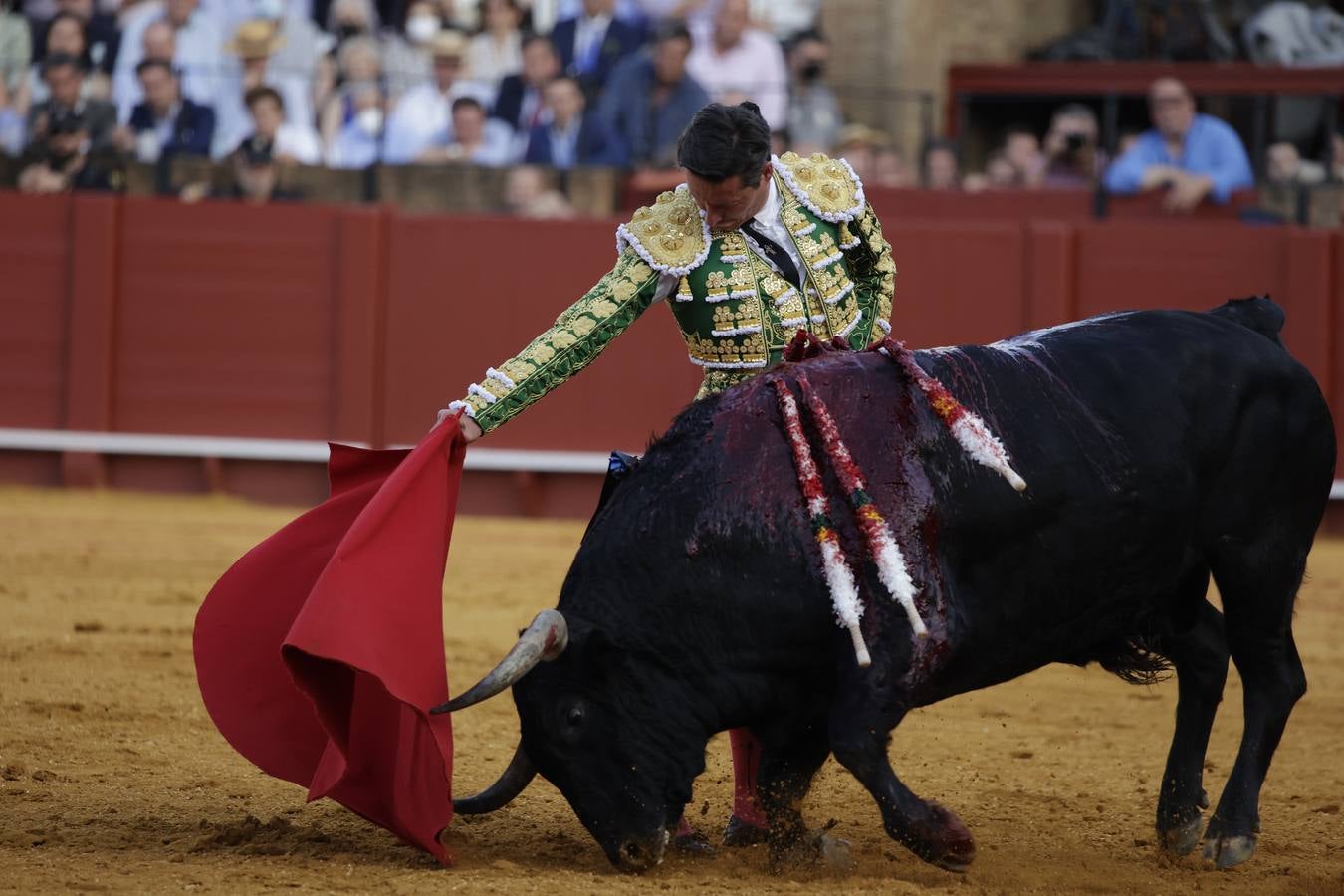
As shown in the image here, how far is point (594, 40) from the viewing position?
9203mm

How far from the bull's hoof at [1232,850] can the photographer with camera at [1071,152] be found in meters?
6.02

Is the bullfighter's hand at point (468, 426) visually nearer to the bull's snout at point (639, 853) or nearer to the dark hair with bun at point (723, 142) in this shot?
the dark hair with bun at point (723, 142)

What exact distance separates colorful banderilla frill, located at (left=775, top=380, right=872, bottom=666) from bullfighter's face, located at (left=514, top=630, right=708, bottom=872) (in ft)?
1.08

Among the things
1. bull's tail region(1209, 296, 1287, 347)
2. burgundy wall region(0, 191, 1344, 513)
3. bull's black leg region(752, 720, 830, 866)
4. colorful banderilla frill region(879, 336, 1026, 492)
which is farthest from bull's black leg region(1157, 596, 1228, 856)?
burgundy wall region(0, 191, 1344, 513)

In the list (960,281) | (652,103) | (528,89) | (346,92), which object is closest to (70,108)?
(346,92)

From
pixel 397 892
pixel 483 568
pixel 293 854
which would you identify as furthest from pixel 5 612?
pixel 397 892

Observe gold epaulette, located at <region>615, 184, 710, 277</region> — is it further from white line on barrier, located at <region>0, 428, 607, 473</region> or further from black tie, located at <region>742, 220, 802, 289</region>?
white line on barrier, located at <region>0, 428, 607, 473</region>

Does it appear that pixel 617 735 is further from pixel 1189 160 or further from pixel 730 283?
pixel 1189 160

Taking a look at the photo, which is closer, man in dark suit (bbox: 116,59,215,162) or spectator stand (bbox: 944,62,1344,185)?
man in dark suit (bbox: 116,59,215,162)

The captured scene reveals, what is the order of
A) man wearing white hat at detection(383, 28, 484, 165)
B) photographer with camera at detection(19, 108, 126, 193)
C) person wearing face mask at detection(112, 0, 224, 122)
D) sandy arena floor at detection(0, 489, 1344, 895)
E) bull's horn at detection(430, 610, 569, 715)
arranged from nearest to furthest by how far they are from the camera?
bull's horn at detection(430, 610, 569, 715) → sandy arena floor at detection(0, 489, 1344, 895) → photographer with camera at detection(19, 108, 126, 193) → man wearing white hat at detection(383, 28, 484, 165) → person wearing face mask at detection(112, 0, 224, 122)

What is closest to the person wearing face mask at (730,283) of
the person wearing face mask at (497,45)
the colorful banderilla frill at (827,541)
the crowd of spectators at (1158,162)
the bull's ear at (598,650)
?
the colorful banderilla frill at (827,541)

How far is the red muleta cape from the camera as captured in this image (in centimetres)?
308

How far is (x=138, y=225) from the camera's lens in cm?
836

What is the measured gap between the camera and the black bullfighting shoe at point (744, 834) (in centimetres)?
338
